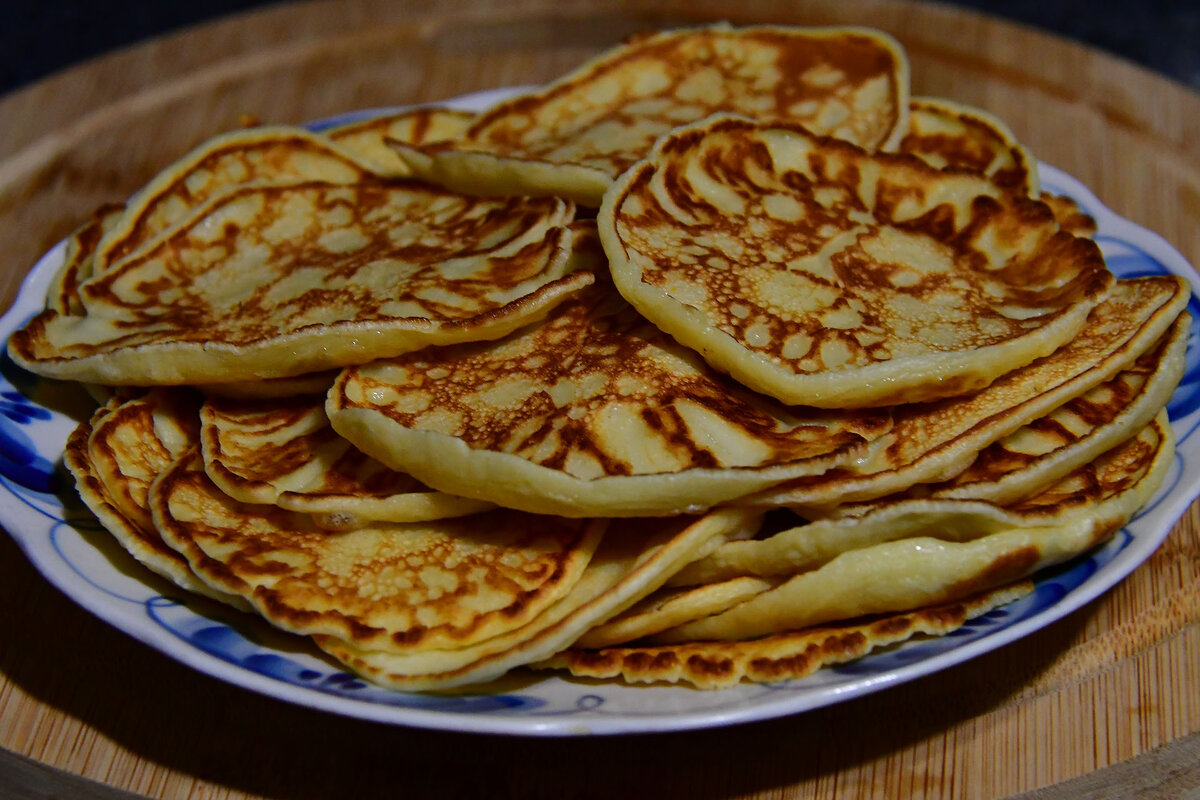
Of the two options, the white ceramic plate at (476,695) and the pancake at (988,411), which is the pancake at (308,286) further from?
the pancake at (988,411)

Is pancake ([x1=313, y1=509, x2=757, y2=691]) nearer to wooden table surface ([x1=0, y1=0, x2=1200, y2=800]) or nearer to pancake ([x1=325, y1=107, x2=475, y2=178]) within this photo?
wooden table surface ([x1=0, y1=0, x2=1200, y2=800])

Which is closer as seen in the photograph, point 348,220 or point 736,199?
point 736,199

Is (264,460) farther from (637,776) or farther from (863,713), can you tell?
(863,713)

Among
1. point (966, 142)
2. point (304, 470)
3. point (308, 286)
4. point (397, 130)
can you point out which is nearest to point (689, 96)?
point (966, 142)

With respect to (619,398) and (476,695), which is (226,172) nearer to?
(619,398)

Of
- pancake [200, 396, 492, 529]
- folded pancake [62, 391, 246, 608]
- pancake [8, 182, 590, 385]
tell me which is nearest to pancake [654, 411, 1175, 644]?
pancake [200, 396, 492, 529]

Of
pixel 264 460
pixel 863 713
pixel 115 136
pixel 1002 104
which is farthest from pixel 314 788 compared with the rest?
pixel 1002 104
